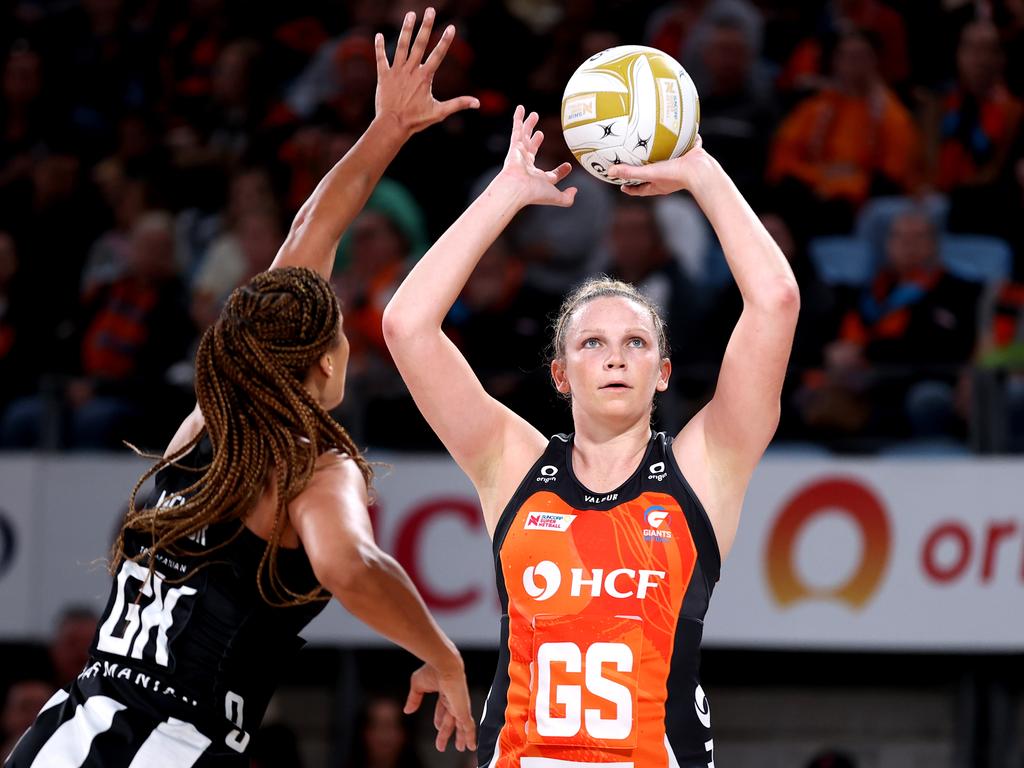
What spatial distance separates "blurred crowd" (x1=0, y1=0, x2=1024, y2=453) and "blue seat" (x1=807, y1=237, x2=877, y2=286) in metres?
0.02

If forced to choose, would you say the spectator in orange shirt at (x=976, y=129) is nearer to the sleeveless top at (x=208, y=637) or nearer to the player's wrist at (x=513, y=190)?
the player's wrist at (x=513, y=190)

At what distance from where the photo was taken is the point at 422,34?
4.20m

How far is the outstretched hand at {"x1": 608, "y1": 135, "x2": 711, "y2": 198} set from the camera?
365cm

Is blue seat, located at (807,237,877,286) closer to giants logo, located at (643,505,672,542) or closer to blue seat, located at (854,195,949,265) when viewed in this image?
blue seat, located at (854,195,949,265)

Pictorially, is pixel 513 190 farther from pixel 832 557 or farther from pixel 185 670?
pixel 832 557

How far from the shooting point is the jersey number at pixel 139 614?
11.1 ft

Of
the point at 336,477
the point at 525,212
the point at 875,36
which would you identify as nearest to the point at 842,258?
the point at 875,36

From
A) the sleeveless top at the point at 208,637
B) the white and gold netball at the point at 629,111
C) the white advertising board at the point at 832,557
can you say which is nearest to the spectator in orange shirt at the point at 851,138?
the white advertising board at the point at 832,557

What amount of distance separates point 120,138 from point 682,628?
748 cm

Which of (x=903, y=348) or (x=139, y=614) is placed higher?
(x=139, y=614)

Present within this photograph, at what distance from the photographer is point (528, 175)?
3756 mm

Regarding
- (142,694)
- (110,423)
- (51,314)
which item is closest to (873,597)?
(110,423)

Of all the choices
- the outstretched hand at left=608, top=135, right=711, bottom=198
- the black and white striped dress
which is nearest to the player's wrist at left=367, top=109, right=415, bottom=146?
the outstretched hand at left=608, top=135, right=711, bottom=198

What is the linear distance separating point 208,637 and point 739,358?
1341 millimetres
